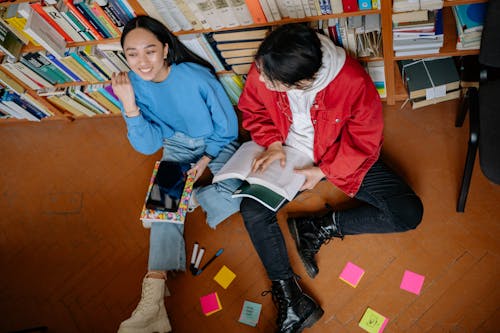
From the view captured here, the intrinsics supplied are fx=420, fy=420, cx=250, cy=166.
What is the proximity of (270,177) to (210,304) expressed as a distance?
78cm

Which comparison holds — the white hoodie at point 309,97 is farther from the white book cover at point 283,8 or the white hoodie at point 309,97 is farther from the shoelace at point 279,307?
the shoelace at point 279,307

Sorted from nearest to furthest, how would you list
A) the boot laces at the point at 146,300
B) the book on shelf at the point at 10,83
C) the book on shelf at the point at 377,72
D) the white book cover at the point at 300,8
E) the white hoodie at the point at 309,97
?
the white hoodie at the point at 309,97
the white book cover at the point at 300,8
the boot laces at the point at 146,300
the book on shelf at the point at 377,72
the book on shelf at the point at 10,83

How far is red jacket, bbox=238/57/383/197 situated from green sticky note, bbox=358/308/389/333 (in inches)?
23.4

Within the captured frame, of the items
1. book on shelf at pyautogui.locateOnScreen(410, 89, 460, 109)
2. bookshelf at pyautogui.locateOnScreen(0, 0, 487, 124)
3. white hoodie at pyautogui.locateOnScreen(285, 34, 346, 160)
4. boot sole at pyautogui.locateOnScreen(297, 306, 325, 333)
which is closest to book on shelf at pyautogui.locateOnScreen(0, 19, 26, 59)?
bookshelf at pyautogui.locateOnScreen(0, 0, 487, 124)

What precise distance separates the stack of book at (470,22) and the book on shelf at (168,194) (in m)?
1.47

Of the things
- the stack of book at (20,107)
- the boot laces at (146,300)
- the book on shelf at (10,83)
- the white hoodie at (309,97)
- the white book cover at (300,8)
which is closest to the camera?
the white hoodie at (309,97)

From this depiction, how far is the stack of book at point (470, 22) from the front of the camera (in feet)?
6.15

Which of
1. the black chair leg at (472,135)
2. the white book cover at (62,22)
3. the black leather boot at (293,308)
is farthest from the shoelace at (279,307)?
the white book cover at (62,22)

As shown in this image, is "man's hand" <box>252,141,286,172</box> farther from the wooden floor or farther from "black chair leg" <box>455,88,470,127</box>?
"black chair leg" <box>455,88,470,127</box>

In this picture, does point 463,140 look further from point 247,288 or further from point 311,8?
point 247,288

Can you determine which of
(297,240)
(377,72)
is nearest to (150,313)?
(297,240)

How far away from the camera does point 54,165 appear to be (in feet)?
9.43

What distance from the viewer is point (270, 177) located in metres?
1.92

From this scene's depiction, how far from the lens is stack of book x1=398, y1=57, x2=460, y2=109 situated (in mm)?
2201
